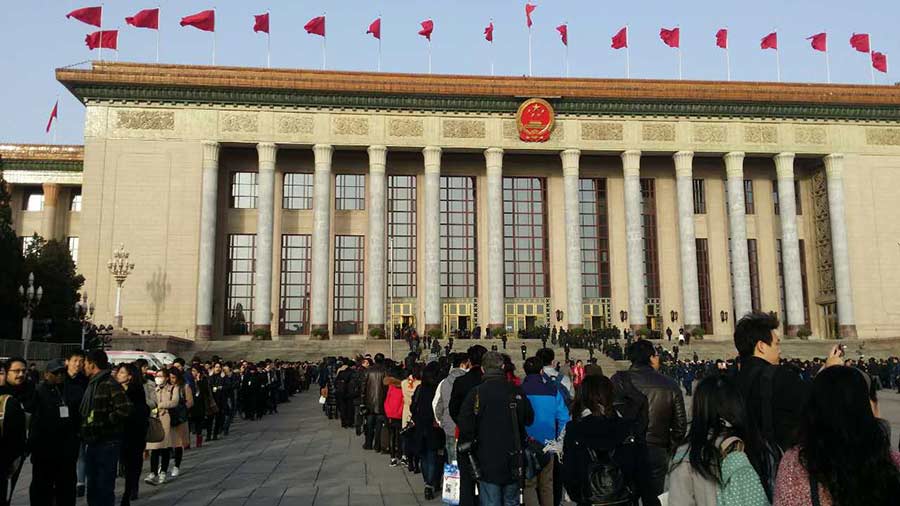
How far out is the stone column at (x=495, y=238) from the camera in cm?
3972

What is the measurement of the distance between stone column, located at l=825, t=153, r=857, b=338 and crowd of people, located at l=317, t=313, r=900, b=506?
39.0 meters

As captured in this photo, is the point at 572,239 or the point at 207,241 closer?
the point at 207,241

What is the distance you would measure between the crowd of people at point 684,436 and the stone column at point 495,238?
31.8 metres

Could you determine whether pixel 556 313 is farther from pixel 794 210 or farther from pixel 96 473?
pixel 96 473

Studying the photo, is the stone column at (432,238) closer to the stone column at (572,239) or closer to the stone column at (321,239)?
the stone column at (321,239)

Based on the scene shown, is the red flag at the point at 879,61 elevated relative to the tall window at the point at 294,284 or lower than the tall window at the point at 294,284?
elevated

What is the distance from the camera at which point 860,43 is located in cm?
4138

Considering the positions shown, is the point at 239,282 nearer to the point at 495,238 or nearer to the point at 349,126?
the point at 349,126

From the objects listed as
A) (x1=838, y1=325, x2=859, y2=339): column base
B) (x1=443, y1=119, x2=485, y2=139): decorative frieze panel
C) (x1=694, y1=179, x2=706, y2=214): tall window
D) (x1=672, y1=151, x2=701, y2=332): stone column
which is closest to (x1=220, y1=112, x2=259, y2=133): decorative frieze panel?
(x1=443, y1=119, x2=485, y2=139): decorative frieze panel

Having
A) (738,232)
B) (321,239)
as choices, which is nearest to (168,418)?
(321,239)

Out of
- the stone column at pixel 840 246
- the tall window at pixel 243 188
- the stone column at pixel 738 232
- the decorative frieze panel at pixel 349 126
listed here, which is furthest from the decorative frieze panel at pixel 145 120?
the stone column at pixel 840 246

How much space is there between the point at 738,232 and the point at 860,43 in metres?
12.9

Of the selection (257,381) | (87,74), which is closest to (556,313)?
(257,381)

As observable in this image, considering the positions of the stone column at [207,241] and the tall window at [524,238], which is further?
the tall window at [524,238]
